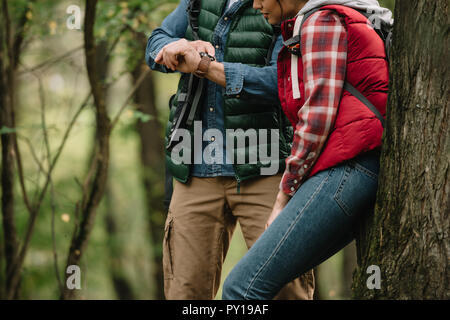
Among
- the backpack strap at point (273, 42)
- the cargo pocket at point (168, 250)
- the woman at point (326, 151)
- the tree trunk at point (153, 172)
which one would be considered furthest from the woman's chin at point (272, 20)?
the tree trunk at point (153, 172)

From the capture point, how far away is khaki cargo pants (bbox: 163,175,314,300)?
2.66 m

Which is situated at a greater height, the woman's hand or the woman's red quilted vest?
the woman's red quilted vest

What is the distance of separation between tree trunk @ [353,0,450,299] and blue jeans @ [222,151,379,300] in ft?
0.30

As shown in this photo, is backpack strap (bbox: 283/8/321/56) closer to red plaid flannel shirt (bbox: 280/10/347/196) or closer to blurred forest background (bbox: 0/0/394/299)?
red plaid flannel shirt (bbox: 280/10/347/196)

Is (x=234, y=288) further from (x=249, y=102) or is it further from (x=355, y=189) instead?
(x=249, y=102)

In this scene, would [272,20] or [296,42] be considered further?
[272,20]

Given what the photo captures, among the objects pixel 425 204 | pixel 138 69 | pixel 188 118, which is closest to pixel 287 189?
pixel 425 204

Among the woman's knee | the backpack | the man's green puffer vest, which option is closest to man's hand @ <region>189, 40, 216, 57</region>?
the man's green puffer vest

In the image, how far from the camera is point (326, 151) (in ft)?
6.91

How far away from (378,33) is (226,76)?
29.5 inches

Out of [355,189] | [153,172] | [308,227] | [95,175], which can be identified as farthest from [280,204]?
[153,172]

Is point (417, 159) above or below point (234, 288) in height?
above

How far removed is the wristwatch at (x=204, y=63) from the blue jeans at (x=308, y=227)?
82cm

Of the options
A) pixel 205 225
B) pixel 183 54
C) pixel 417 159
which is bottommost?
pixel 205 225
